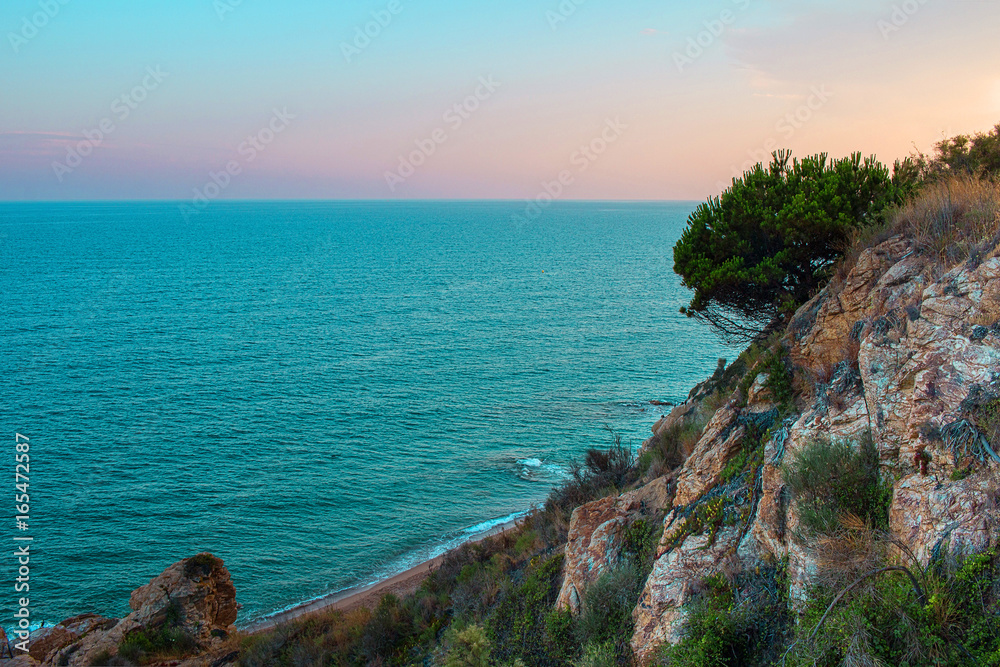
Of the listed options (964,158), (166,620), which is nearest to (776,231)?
(964,158)

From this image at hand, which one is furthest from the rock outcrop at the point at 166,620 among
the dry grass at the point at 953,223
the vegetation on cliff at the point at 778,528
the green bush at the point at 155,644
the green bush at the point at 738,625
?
the dry grass at the point at 953,223

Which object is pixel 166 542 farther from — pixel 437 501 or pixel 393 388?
pixel 393 388

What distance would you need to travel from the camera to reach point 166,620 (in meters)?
19.2

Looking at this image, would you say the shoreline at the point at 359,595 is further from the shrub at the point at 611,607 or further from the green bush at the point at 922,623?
the green bush at the point at 922,623

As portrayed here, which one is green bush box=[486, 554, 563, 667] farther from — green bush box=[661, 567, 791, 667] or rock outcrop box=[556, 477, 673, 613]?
green bush box=[661, 567, 791, 667]

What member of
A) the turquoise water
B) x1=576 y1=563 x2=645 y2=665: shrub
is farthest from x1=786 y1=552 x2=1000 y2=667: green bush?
the turquoise water

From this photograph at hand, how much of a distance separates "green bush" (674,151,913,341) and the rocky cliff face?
339cm

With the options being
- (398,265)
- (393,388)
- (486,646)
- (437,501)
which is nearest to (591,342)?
(393,388)

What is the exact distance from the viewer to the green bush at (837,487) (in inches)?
322

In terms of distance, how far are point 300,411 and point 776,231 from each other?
112 ft

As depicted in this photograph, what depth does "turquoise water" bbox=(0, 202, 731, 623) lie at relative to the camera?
28797 millimetres

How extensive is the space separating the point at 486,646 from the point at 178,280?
94412 mm

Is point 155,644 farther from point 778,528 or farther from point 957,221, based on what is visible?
point 957,221

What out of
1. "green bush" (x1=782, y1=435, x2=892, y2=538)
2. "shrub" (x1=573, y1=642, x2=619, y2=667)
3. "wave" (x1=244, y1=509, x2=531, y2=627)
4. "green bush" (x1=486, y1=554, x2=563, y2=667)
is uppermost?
"green bush" (x1=782, y1=435, x2=892, y2=538)
